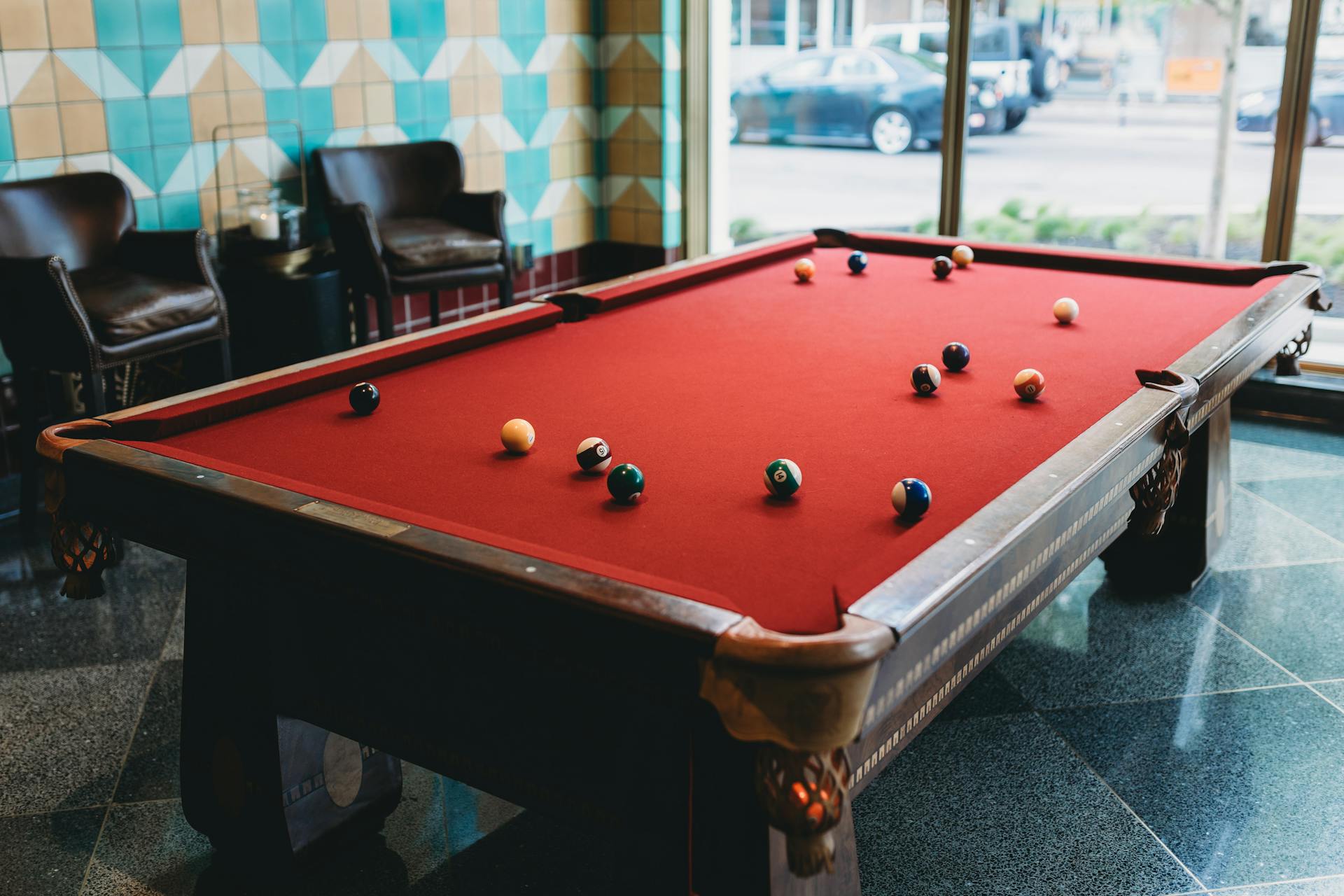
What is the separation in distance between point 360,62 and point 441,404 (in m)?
3.22

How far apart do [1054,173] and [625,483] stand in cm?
483

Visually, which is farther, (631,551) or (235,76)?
(235,76)

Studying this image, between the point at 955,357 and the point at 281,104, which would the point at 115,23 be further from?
the point at 955,357

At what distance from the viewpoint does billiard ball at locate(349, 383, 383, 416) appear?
2186 mm

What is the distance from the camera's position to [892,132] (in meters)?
6.13

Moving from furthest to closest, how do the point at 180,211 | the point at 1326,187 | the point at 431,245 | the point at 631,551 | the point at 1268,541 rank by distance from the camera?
the point at 1326,187, the point at 431,245, the point at 180,211, the point at 1268,541, the point at 631,551

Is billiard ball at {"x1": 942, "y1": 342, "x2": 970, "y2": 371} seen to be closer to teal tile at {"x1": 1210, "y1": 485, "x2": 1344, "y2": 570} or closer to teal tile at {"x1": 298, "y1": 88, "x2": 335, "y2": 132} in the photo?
teal tile at {"x1": 1210, "y1": 485, "x2": 1344, "y2": 570}

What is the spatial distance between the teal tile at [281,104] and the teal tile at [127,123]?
0.52 meters

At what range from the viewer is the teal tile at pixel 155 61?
4.23 meters

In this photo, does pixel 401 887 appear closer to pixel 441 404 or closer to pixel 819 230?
pixel 441 404

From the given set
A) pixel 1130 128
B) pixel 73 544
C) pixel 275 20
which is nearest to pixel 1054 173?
pixel 1130 128

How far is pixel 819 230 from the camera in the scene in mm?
4051

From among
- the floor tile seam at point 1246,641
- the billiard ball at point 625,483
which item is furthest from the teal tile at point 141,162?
the floor tile seam at point 1246,641

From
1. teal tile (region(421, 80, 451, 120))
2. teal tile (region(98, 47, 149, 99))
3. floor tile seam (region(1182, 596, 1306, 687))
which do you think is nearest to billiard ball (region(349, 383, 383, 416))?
floor tile seam (region(1182, 596, 1306, 687))
